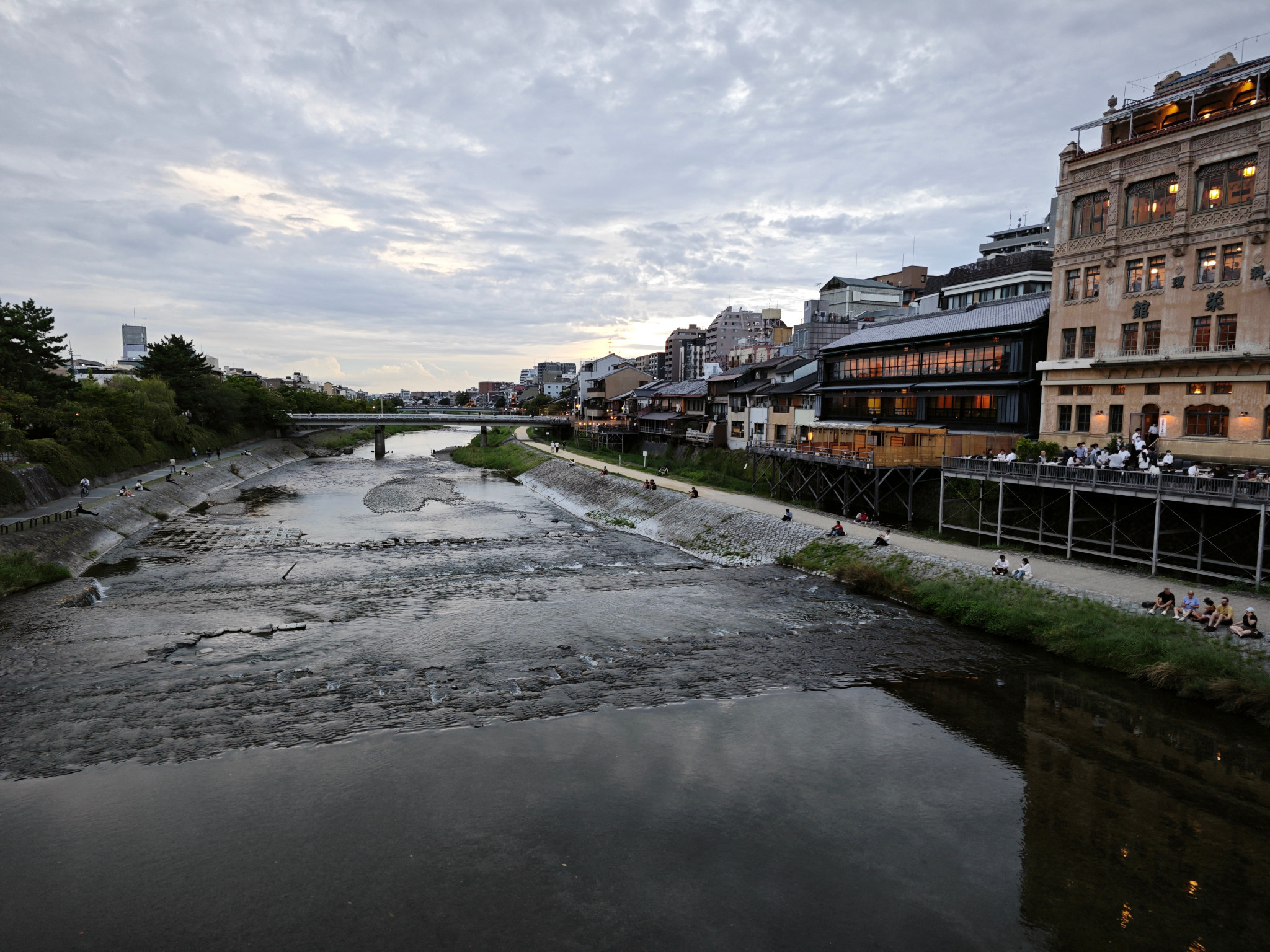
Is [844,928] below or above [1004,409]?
below

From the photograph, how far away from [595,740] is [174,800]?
928 centimetres

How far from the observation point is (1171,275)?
3155 cm

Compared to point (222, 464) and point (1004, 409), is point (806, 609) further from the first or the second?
point (222, 464)

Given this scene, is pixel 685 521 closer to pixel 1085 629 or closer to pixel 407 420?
pixel 1085 629

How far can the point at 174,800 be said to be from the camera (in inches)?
563

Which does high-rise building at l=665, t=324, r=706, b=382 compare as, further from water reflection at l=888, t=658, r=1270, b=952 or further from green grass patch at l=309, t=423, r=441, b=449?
water reflection at l=888, t=658, r=1270, b=952

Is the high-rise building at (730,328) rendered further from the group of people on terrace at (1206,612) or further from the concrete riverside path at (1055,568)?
the group of people on terrace at (1206,612)

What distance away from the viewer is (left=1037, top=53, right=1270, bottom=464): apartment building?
94.8ft

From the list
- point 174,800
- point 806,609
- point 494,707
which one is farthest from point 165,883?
point 806,609

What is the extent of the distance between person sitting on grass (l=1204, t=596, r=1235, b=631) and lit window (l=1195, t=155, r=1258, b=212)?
20.0 metres

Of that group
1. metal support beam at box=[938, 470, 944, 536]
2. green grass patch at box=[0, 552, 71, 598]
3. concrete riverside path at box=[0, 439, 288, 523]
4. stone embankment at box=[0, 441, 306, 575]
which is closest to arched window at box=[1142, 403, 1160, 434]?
metal support beam at box=[938, 470, 944, 536]

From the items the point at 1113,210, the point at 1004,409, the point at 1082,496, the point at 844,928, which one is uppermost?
the point at 1113,210

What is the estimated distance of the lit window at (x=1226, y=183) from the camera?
28969 mm

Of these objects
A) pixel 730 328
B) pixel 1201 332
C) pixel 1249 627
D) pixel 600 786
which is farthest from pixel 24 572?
pixel 730 328
